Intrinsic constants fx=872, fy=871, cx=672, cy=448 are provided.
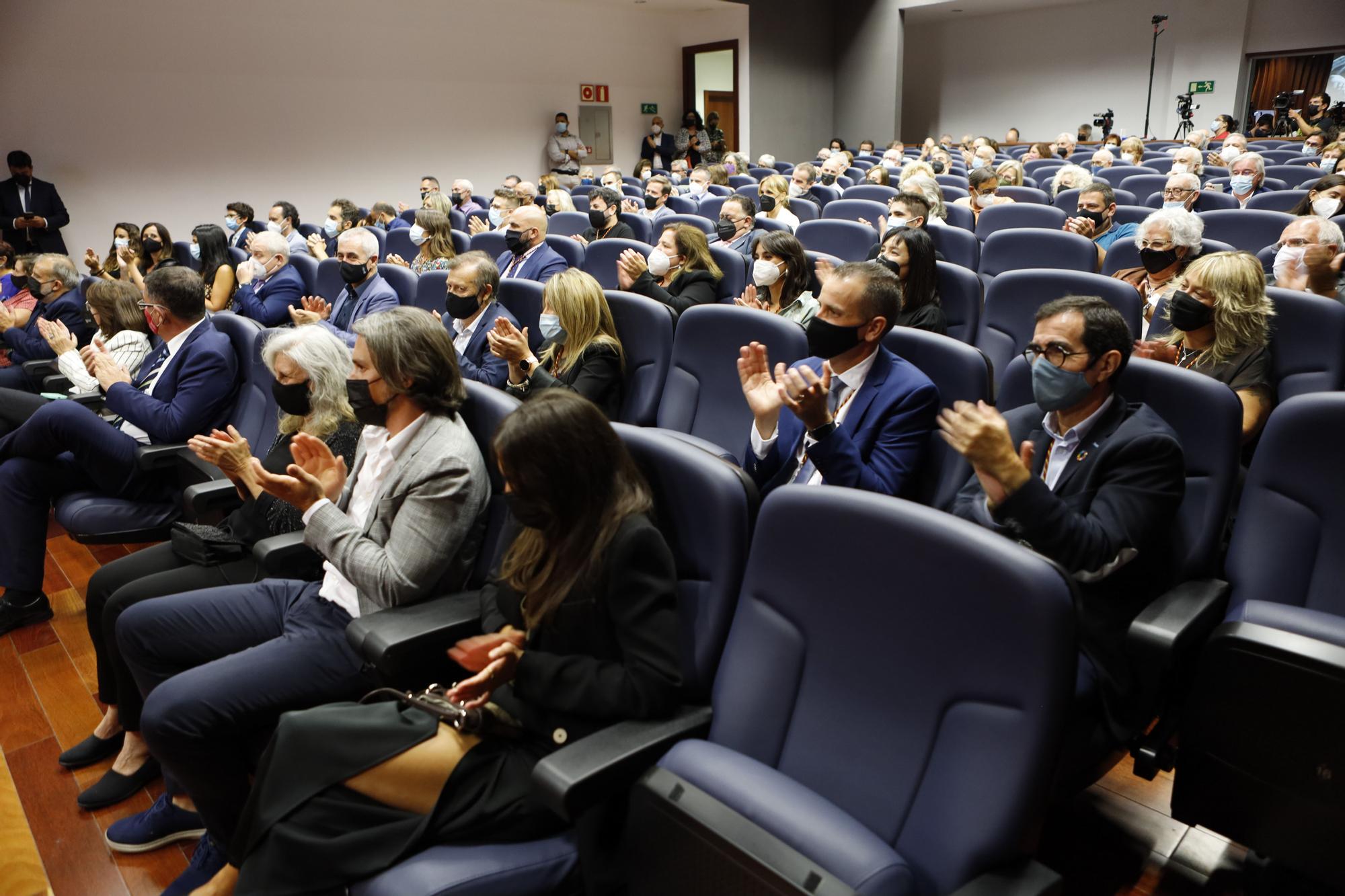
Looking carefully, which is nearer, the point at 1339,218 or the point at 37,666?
the point at 37,666

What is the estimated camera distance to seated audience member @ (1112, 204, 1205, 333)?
10.6 ft

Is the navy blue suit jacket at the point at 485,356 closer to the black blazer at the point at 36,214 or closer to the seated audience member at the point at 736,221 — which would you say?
the seated audience member at the point at 736,221

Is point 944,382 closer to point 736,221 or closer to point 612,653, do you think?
point 612,653

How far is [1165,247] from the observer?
10.8ft

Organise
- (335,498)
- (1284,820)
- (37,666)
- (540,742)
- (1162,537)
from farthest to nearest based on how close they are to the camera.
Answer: (37,666) < (335,498) < (1162,537) < (540,742) < (1284,820)

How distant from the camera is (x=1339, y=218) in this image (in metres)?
4.23

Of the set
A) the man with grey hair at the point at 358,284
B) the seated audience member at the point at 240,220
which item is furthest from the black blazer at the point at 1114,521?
the seated audience member at the point at 240,220

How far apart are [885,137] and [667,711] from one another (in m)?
15.5

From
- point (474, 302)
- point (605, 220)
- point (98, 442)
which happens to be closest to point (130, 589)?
point (98, 442)

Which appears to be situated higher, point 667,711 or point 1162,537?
point 1162,537

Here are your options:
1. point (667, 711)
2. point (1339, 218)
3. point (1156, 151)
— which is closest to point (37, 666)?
point (667, 711)

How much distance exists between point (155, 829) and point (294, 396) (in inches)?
41.9

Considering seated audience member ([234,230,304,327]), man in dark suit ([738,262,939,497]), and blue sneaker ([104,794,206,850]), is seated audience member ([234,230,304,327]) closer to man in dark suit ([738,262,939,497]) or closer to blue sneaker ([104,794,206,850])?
blue sneaker ([104,794,206,850])

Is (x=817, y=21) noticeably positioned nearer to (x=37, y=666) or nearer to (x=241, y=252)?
(x=241, y=252)
